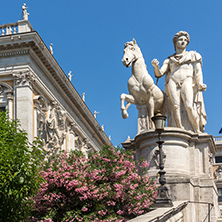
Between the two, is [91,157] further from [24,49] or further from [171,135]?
[24,49]

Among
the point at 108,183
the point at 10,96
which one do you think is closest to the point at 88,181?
the point at 108,183

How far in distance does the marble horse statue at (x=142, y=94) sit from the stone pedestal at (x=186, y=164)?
977 mm

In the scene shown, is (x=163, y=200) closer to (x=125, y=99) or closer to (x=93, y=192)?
(x=93, y=192)

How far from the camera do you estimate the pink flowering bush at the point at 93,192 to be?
42.3 feet

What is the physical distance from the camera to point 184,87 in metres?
16.1

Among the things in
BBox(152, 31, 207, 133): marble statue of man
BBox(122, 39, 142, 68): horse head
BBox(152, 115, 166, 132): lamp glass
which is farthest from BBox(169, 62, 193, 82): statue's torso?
BBox(152, 115, 166, 132): lamp glass

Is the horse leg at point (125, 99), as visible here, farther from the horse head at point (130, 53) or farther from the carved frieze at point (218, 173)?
the carved frieze at point (218, 173)

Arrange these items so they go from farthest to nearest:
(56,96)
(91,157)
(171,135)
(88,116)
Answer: (88,116), (56,96), (171,135), (91,157)

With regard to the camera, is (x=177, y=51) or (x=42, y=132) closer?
(x=177, y=51)

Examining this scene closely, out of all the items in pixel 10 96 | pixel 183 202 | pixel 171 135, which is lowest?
pixel 183 202

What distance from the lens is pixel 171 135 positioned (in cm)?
1520

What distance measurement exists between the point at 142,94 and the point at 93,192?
16.0 ft

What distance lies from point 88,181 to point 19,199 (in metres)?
2.83

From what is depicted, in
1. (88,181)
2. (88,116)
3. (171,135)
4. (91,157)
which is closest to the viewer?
(88,181)
